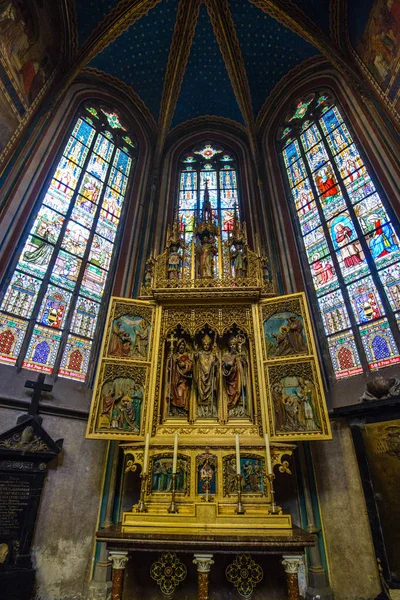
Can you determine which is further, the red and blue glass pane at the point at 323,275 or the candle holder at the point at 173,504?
the red and blue glass pane at the point at 323,275

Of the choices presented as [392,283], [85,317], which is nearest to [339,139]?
[392,283]

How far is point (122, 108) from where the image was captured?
491 inches

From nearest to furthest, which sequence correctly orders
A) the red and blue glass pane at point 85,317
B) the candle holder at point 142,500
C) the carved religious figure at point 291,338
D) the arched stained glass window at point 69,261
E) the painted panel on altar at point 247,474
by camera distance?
the candle holder at point 142,500
the painted panel on altar at point 247,474
the carved religious figure at point 291,338
the arched stained glass window at point 69,261
the red and blue glass pane at point 85,317

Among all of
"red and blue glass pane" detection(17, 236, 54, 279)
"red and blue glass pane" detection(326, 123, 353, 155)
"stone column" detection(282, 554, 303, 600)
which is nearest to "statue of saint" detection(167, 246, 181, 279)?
"red and blue glass pane" detection(17, 236, 54, 279)

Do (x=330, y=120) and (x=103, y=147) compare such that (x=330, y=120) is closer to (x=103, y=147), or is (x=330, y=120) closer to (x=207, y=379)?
(x=103, y=147)

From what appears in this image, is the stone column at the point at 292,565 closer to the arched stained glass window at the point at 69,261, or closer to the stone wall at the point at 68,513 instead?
the stone wall at the point at 68,513

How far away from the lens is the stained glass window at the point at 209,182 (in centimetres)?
1132

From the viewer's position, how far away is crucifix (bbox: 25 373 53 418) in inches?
244

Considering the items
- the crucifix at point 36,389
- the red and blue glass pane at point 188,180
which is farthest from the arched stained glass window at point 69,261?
the red and blue glass pane at point 188,180

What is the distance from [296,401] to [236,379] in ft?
3.84

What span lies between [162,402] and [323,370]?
351 cm

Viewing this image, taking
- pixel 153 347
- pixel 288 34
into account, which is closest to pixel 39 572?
pixel 153 347

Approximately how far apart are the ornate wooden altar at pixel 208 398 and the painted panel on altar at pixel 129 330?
0.02m

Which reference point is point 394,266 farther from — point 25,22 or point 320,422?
point 25,22
